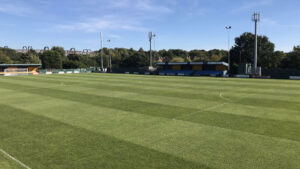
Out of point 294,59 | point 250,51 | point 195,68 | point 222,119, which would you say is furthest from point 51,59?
point 222,119

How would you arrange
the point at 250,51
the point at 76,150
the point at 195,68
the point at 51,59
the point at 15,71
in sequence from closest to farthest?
the point at 76,150, the point at 195,68, the point at 15,71, the point at 250,51, the point at 51,59

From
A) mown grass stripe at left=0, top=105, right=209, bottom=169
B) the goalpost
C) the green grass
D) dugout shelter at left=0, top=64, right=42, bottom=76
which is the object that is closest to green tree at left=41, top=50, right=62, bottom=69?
dugout shelter at left=0, top=64, right=42, bottom=76

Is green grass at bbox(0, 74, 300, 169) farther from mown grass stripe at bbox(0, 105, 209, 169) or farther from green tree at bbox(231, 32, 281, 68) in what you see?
green tree at bbox(231, 32, 281, 68)

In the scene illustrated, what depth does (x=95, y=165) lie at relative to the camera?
615cm

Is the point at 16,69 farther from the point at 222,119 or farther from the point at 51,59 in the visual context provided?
the point at 222,119

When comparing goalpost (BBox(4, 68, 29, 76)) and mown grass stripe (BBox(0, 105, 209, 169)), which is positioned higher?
goalpost (BBox(4, 68, 29, 76))

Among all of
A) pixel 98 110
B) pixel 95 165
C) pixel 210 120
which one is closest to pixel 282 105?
pixel 210 120

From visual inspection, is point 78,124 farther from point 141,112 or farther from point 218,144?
point 218,144

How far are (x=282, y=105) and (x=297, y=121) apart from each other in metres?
4.34

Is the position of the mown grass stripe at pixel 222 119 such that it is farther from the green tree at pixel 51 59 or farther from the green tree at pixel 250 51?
the green tree at pixel 51 59

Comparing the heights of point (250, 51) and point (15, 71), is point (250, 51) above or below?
above

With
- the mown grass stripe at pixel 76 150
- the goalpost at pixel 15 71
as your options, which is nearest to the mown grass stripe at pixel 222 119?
the mown grass stripe at pixel 76 150

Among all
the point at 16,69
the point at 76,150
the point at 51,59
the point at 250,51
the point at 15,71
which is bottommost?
the point at 76,150

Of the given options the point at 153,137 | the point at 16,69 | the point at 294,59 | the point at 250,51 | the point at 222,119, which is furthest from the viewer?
the point at 250,51
